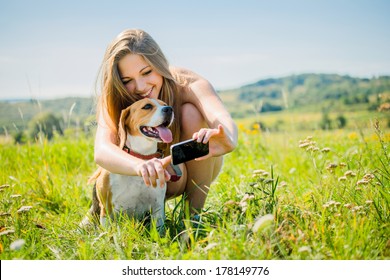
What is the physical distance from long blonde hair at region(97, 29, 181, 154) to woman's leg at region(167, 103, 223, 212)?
0.23 ft

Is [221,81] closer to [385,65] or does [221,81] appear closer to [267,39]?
[267,39]

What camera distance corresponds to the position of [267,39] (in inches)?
114

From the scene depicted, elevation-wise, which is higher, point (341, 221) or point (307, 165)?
point (341, 221)

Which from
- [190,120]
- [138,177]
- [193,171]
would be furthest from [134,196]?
[190,120]

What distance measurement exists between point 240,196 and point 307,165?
142 centimetres

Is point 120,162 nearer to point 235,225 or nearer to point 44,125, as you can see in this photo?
point 235,225

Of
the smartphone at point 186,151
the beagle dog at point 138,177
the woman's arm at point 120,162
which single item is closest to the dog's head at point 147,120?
the beagle dog at point 138,177

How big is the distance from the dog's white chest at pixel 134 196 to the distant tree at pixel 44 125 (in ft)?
4.79

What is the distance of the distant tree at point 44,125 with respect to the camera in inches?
149

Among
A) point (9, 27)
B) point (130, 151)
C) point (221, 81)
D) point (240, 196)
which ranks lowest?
point (240, 196)

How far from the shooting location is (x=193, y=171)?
2779mm

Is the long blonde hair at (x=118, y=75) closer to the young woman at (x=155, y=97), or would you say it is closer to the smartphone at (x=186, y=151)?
the young woman at (x=155, y=97)
